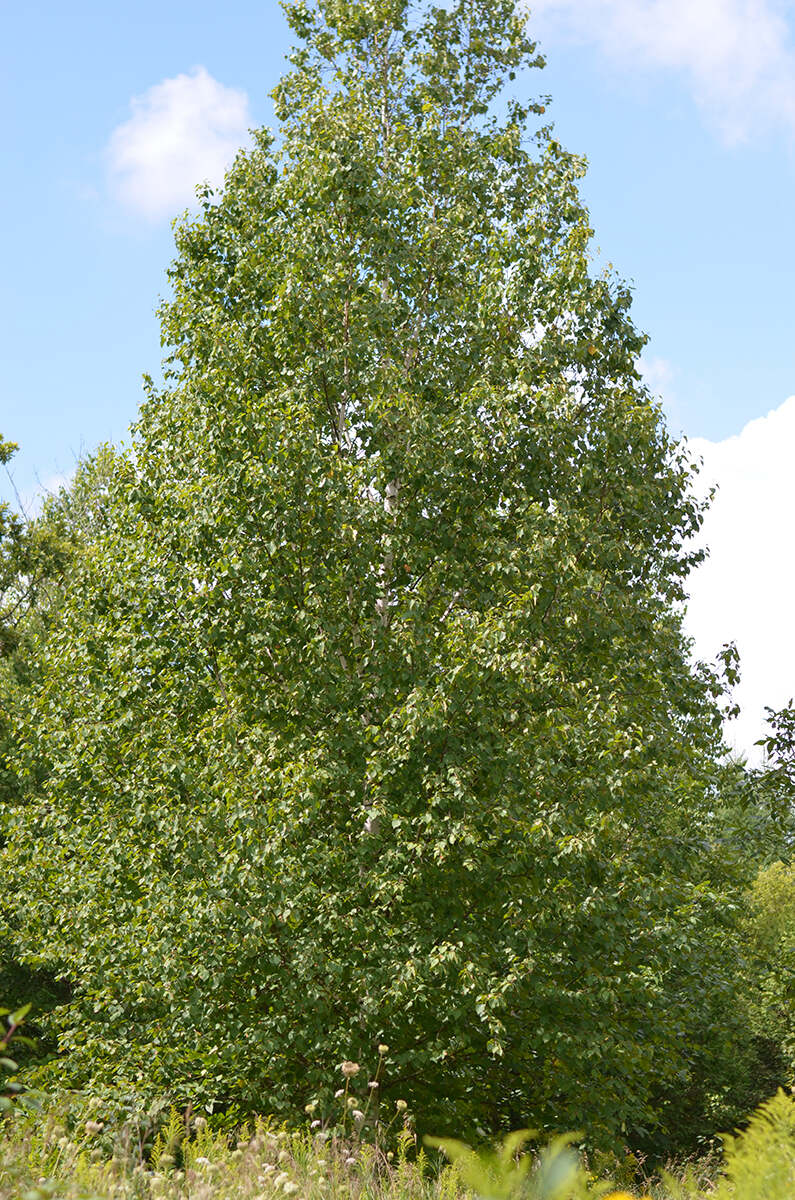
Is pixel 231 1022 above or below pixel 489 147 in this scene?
below

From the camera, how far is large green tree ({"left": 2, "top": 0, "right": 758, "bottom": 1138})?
9992 mm

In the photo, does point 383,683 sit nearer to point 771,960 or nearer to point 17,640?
point 17,640

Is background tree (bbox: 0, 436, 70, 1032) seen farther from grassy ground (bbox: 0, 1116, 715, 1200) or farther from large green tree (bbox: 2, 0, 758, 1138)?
grassy ground (bbox: 0, 1116, 715, 1200)

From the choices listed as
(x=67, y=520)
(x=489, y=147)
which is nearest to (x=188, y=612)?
(x=489, y=147)

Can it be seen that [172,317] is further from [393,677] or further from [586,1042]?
[586,1042]

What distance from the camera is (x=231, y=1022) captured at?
10016 mm

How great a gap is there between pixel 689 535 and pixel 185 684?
20.5 ft

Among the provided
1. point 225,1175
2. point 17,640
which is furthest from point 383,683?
point 17,640

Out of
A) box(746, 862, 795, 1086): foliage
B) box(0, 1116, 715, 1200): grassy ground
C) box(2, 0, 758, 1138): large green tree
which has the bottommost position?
box(746, 862, 795, 1086): foliage

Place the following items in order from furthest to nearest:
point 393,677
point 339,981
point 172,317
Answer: point 172,317
point 393,677
point 339,981

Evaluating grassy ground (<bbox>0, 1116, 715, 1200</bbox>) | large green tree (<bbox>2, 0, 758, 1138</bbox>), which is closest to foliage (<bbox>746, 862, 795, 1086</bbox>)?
large green tree (<bbox>2, 0, 758, 1138</bbox>)

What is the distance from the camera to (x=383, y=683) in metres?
10.7

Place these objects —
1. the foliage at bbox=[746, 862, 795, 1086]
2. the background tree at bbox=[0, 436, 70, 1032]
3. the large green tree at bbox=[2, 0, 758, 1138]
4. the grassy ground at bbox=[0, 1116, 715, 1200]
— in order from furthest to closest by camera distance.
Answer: the foliage at bbox=[746, 862, 795, 1086]
the background tree at bbox=[0, 436, 70, 1032]
the large green tree at bbox=[2, 0, 758, 1138]
the grassy ground at bbox=[0, 1116, 715, 1200]

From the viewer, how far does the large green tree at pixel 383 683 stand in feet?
32.8
